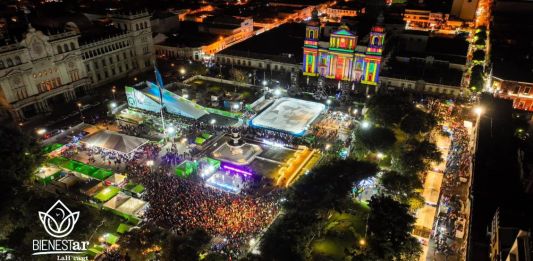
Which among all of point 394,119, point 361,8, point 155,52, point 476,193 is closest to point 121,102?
point 155,52

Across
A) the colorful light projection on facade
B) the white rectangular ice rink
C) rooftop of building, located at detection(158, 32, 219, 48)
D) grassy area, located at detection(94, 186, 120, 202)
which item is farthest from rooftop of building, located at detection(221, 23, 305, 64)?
grassy area, located at detection(94, 186, 120, 202)

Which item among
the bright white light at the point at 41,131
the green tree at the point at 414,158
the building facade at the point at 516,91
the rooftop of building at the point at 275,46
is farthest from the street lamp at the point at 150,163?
the building facade at the point at 516,91

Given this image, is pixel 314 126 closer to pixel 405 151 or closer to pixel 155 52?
pixel 405 151

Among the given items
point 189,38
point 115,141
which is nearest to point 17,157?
point 115,141

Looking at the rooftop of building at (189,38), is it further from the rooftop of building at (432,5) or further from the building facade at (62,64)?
the rooftop of building at (432,5)

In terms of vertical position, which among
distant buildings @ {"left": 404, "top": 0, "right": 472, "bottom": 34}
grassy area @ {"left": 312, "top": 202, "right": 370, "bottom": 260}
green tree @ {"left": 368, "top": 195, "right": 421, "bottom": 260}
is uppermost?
distant buildings @ {"left": 404, "top": 0, "right": 472, "bottom": 34}

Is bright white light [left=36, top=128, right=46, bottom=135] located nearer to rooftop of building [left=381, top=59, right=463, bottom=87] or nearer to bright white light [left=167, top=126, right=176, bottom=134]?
bright white light [left=167, top=126, right=176, bottom=134]
